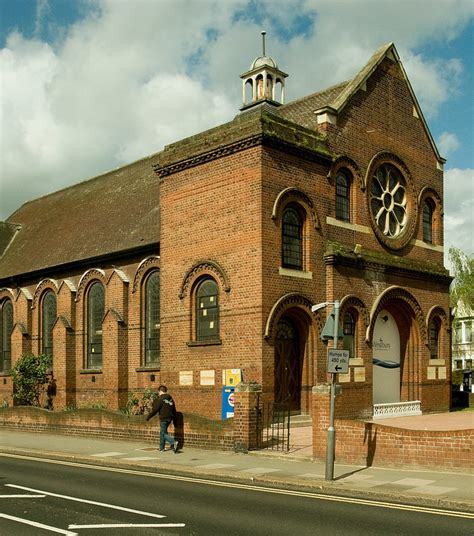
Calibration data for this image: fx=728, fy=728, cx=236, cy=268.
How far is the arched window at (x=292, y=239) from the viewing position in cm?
2216

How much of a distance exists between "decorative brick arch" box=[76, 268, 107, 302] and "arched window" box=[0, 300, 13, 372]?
623 centimetres

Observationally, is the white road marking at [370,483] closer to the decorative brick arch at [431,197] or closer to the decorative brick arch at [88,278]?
the decorative brick arch at [431,197]

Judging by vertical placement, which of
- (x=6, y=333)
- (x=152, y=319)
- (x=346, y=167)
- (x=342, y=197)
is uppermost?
(x=346, y=167)

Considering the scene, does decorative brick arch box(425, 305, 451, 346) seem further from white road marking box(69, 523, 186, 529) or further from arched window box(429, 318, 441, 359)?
white road marking box(69, 523, 186, 529)

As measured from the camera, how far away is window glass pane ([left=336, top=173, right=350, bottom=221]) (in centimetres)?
2430

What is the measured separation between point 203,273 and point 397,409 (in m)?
8.38

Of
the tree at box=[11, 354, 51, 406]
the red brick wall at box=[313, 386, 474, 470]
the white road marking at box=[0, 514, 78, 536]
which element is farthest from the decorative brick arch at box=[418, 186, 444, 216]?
the white road marking at box=[0, 514, 78, 536]

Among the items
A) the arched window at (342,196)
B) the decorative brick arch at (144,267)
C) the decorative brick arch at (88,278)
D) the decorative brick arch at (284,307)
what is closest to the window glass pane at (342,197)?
the arched window at (342,196)

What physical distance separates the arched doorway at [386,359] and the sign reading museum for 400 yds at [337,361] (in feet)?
35.2

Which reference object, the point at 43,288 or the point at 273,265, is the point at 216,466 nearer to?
the point at 273,265

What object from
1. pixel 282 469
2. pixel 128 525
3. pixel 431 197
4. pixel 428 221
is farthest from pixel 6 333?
pixel 128 525

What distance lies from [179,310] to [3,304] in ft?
52.5

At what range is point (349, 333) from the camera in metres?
23.8

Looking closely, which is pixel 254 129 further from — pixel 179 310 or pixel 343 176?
pixel 179 310
